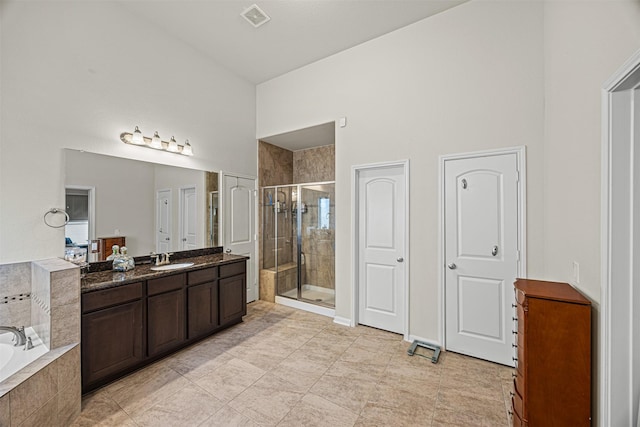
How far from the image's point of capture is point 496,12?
255cm

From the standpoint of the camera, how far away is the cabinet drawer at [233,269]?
3221 millimetres

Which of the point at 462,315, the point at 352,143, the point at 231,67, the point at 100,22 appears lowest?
the point at 462,315

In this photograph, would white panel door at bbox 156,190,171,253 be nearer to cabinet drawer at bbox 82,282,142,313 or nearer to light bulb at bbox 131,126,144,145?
light bulb at bbox 131,126,144,145

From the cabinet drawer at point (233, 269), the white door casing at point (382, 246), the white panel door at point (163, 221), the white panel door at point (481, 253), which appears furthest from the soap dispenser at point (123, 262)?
the white panel door at point (481, 253)

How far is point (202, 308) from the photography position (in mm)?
2961

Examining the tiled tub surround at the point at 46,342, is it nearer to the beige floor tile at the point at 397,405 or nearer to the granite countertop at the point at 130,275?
the granite countertop at the point at 130,275

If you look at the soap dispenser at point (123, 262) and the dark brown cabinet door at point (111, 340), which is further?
the soap dispenser at point (123, 262)

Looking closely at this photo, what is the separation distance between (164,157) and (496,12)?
12.6 feet

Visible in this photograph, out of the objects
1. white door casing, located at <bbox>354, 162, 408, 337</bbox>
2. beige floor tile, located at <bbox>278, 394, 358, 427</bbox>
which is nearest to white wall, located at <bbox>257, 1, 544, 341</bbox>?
white door casing, located at <bbox>354, 162, 408, 337</bbox>

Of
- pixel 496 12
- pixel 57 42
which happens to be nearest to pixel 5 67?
pixel 57 42

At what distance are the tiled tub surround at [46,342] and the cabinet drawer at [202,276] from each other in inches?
39.4

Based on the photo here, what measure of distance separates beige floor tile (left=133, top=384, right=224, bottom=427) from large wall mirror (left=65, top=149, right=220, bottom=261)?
1532 mm

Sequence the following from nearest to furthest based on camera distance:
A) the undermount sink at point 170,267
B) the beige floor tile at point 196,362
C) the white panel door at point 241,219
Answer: the beige floor tile at point 196,362 < the undermount sink at point 170,267 < the white panel door at point 241,219

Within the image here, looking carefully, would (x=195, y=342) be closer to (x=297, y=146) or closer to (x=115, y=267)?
(x=115, y=267)
